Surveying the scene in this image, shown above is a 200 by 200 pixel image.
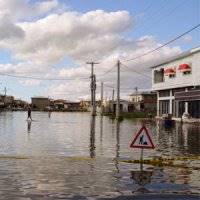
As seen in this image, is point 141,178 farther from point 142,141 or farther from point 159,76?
point 159,76

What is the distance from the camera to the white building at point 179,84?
76.0m

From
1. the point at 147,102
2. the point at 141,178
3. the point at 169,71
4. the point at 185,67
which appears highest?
the point at 169,71

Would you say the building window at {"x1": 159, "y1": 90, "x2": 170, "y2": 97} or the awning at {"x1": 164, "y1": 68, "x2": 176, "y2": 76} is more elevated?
the awning at {"x1": 164, "y1": 68, "x2": 176, "y2": 76}

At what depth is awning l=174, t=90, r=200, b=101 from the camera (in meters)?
73.6

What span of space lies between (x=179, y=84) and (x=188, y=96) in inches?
281

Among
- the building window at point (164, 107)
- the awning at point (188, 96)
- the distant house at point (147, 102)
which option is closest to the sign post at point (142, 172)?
the awning at point (188, 96)

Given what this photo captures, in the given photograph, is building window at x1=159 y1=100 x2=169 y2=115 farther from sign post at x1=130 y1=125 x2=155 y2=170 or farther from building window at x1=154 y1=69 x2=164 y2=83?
sign post at x1=130 y1=125 x2=155 y2=170

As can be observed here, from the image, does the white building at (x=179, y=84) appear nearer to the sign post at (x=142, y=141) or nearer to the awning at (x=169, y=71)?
the awning at (x=169, y=71)

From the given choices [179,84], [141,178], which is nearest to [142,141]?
[141,178]

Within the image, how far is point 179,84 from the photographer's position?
274 feet

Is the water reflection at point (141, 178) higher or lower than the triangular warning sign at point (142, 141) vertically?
lower

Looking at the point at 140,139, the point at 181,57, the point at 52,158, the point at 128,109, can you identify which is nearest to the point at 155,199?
the point at 140,139

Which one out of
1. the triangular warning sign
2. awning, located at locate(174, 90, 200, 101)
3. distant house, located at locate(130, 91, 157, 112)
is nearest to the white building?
awning, located at locate(174, 90, 200, 101)

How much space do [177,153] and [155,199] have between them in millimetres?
12487
